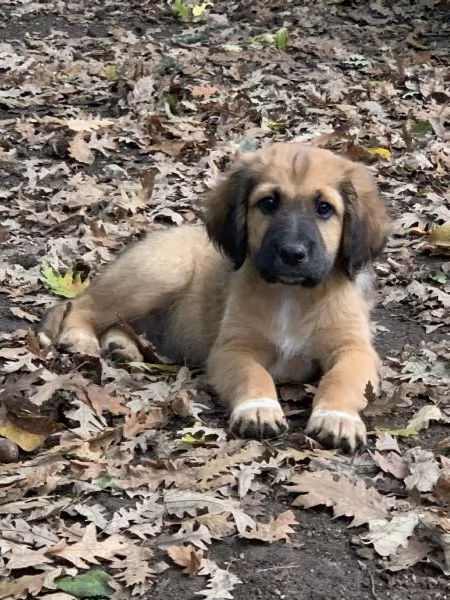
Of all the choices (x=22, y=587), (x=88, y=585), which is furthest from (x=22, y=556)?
(x=88, y=585)

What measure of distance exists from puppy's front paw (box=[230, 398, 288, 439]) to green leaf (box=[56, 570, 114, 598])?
50.6 inches

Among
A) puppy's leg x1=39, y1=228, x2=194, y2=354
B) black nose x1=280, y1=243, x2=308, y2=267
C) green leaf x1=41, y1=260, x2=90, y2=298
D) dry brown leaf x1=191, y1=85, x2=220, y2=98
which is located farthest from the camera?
dry brown leaf x1=191, y1=85, x2=220, y2=98

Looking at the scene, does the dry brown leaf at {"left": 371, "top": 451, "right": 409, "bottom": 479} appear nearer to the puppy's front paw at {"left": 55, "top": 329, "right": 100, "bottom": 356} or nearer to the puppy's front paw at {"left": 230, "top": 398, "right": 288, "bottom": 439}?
the puppy's front paw at {"left": 230, "top": 398, "right": 288, "bottom": 439}

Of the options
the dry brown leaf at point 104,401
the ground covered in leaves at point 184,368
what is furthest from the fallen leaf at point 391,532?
the dry brown leaf at point 104,401

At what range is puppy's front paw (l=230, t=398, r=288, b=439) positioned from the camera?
4.77 meters

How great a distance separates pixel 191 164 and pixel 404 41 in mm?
5353

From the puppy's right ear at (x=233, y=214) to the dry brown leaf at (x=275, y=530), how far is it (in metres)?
1.98

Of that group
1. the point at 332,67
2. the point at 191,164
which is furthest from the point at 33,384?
the point at 332,67

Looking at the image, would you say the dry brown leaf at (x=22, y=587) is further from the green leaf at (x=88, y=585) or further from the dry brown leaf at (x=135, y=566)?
the dry brown leaf at (x=135, y=566)

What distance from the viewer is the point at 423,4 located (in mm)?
14945

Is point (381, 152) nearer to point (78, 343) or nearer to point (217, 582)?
point (78, 343)

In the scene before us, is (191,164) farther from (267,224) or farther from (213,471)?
(213,471)

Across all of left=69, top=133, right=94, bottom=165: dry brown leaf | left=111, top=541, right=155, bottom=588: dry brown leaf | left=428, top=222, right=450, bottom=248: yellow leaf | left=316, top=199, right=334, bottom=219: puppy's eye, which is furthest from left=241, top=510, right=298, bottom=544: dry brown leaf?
left=69, top=133, right=94, bottom=165: dry brown leaf

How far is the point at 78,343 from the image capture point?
6.15m
